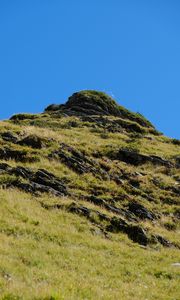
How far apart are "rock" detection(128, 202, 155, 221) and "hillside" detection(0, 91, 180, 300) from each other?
0.20ft

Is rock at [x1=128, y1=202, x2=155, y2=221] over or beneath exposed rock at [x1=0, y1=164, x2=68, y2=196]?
over

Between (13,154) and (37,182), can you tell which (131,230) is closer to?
(37,182)

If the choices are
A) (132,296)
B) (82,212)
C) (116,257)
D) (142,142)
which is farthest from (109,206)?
(142,142)

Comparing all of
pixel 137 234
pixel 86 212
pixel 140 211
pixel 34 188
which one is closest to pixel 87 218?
pixel 86 212

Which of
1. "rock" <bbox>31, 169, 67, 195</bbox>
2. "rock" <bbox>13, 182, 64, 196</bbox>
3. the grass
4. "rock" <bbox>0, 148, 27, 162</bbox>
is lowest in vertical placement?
the grass

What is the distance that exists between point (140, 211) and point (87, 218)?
5496 mm

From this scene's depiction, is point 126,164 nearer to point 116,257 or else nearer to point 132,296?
point 116,257

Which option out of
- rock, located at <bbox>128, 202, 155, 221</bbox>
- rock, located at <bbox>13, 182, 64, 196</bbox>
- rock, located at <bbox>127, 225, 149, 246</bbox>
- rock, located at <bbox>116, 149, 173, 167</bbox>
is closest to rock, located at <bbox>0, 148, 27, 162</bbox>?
rock, located at <bbox>13, 182, 64, 196</bbox>

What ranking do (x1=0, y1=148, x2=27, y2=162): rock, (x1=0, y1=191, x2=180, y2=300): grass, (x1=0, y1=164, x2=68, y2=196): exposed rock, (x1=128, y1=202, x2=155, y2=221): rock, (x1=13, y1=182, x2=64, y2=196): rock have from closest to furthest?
(x1=0, y1=191, x2=180, y2=300): grass < (x1=13, y1=182, x2=64, y2=196): rock < (x1=0, y1=164, x2=68, y2=196): exposed rock < (x1=128, y1=202, x2=155, y2=221): rock < (x1=0, y1=148, x2=27, y2=162): rock

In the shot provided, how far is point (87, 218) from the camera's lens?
2359 centimetres

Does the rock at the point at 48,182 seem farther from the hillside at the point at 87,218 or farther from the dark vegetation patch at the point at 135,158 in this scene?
the dark vegetation patch at the point at 135,158

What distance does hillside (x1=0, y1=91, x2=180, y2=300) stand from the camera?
14.4 m

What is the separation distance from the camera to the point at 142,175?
38375 millimetres

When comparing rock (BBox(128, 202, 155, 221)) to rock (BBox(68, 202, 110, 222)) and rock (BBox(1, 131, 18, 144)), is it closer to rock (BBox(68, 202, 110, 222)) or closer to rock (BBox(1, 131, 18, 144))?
rock (BBox(68, 202, 110, 222))
